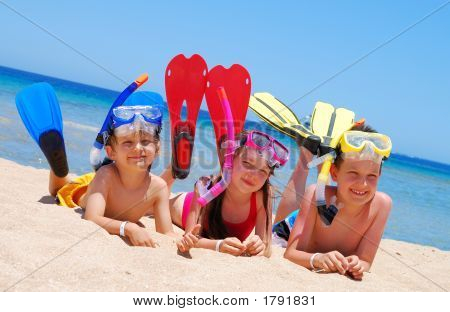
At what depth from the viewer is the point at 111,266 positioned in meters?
2.17

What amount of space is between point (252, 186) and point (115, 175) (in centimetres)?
93

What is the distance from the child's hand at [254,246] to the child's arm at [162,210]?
0.69 meters

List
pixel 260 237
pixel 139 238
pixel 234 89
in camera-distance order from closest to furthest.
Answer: pixel 139 238
pixel 260 237
pixel 234 89

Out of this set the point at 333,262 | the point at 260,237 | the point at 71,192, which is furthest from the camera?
the point at 71,192

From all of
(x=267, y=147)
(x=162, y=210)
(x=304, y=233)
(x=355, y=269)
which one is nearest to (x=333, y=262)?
(x=355, y=269)

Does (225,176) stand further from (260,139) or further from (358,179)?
(358,179)

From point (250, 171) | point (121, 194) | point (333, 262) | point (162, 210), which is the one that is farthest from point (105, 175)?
point (333, 262)

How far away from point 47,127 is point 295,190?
2.06 metres

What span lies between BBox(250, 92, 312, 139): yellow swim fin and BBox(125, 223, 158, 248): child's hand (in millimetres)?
1786

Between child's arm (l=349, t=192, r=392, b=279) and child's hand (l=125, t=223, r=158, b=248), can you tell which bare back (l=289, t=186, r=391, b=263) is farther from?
child's hand (l=125, t=223, r=158, b=248)

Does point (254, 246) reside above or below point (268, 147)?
below

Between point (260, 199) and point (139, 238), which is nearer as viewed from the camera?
point (139, 238)

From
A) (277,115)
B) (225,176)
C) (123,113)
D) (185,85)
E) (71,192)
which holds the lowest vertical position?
(71,192)

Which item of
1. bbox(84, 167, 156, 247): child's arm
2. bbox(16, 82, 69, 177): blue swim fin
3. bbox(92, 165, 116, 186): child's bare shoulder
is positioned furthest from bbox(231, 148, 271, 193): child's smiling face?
bbox(16, 82, 69, 177): blue swim fin
